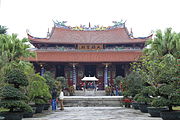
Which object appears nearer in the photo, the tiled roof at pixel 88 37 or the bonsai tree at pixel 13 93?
the bonsai tree at pixel 13 93

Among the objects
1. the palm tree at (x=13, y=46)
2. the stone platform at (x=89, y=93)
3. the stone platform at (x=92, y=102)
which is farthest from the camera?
the stone platform at (x=89, y=93)

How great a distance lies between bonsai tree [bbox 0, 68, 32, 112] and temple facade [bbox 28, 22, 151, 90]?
17.0 metres

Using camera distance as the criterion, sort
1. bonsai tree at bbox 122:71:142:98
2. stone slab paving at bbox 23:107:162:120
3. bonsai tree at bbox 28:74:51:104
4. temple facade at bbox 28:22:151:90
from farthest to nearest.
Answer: temple facade at bbox 28:22:151:90, bonsai tree at bbox 122:71:142:98, bonsai tree at bbox 28:74:51:104, stone slab paving at bbox 23:107:162:120

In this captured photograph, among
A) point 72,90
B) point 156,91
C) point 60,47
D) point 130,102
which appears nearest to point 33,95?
point 156,91

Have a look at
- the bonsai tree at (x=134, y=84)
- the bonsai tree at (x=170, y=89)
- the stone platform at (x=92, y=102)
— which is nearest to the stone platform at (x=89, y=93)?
the stone platform at (x=92, y=102)

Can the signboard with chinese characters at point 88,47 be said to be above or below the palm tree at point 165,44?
above

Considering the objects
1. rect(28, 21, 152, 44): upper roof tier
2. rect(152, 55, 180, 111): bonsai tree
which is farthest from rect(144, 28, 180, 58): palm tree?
rect(152, 55, 180, 111): bonsai tree

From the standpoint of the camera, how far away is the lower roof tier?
93.0ft

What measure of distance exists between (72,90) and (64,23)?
13.2 metres

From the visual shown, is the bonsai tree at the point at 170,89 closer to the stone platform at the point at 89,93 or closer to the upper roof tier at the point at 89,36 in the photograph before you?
the stone platform at the point at 89,93

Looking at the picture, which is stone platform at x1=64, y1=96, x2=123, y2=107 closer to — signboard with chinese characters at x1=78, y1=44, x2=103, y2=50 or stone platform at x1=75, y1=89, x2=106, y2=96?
stone platform at x1=75, y1=89, x2=106, y2=96

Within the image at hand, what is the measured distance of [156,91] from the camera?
1039 centimetres

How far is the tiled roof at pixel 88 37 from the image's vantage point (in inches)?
1223

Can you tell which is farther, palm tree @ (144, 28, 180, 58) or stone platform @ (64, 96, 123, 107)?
palm tree @ (144, 28, 180, 58)
